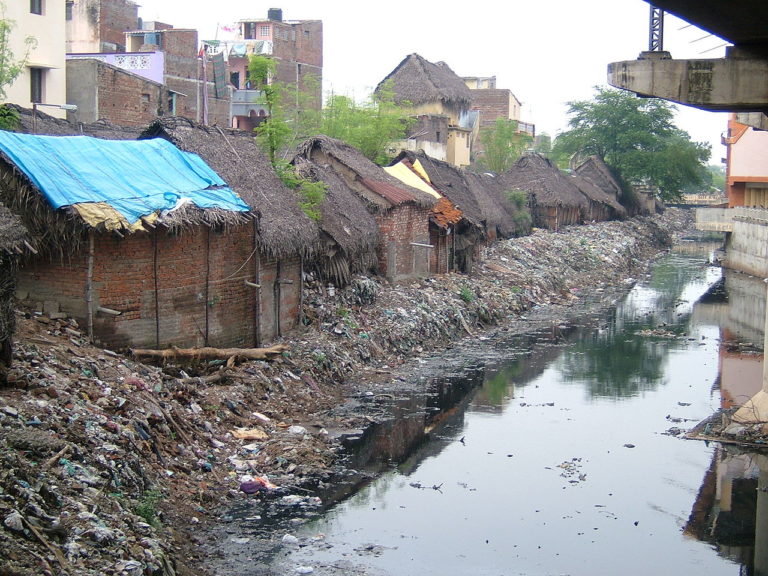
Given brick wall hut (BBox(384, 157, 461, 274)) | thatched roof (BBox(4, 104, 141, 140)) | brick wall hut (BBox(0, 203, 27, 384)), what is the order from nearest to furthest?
brick wall hut (BBox(0, 203, 27, 384)) → thatched roof (BBox(4, 104, 141, 140)) → brick wall hut (BBox(384, 157, 461, 274))

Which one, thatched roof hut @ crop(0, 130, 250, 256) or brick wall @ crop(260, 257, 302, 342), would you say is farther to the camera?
brick wall @ crop(260, 257, 302, 342)

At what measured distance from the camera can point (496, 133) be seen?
45250mm

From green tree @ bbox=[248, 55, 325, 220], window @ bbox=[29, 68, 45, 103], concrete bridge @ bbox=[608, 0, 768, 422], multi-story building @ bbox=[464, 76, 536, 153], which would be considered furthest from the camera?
multi-story building @ bbox=[464, 76, 536, 153]

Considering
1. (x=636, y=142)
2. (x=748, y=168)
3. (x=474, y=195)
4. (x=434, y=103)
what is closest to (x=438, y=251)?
(x=474, y=195)

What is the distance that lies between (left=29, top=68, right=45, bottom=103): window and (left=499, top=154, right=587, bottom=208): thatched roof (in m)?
20.5

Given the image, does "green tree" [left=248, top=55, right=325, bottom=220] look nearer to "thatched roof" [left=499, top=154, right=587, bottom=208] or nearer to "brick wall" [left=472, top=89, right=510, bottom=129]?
"thatched roof" [left=499, top=154, right=587, bottom=208]

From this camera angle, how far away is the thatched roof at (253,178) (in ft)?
46.6

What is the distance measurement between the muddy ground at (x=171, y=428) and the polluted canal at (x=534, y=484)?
55 cm

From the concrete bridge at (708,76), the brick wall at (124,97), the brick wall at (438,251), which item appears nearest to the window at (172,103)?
the brick wall at (124,97)

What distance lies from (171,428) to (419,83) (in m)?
34.1

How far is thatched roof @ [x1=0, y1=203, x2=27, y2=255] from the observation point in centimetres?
864

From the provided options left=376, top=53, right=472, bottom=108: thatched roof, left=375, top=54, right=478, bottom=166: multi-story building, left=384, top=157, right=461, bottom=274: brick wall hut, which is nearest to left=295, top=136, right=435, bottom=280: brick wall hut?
left=384, top=157, right=461, bottom=274: brick wall hut

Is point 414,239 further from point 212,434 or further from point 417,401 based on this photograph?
point 212,434

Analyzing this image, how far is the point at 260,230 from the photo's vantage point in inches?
556
